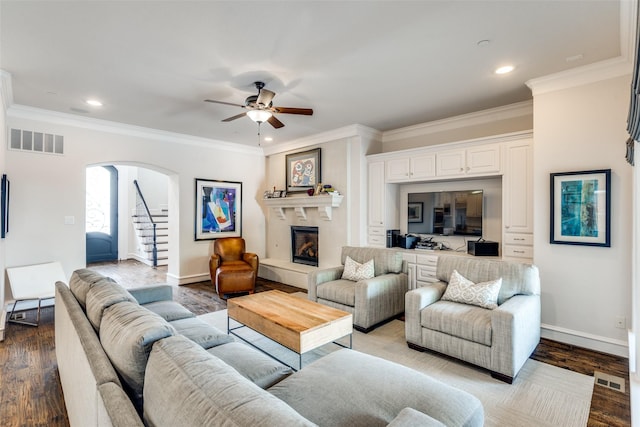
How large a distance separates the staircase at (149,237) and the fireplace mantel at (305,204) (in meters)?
3.40

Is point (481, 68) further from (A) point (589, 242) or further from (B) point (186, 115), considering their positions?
(B) point (186, 115)

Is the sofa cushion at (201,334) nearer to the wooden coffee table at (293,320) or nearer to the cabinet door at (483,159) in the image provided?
the wooden coffee table at (293,320)

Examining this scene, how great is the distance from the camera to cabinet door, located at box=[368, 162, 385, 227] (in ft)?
16.8

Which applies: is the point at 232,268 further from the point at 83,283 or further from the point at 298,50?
the point at 298,50

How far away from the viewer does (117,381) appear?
1.23 metres

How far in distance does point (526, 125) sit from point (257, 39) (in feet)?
11.6

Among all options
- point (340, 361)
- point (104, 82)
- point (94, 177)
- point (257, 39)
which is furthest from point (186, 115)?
point (94, 177)

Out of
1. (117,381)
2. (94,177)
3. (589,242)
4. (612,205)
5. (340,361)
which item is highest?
(94,177)

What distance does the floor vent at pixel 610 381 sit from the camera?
2.44 m

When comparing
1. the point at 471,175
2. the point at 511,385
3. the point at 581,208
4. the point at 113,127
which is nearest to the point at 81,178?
the point at 113,127

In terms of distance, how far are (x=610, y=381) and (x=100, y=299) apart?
3.80m

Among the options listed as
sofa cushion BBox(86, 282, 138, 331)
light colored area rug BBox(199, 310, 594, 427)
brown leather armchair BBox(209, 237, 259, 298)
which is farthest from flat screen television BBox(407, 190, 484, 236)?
sofa cushion BBox(86, 282, 138, 331)

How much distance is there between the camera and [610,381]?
2.52m

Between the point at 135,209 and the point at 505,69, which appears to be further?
the point at 135,209
